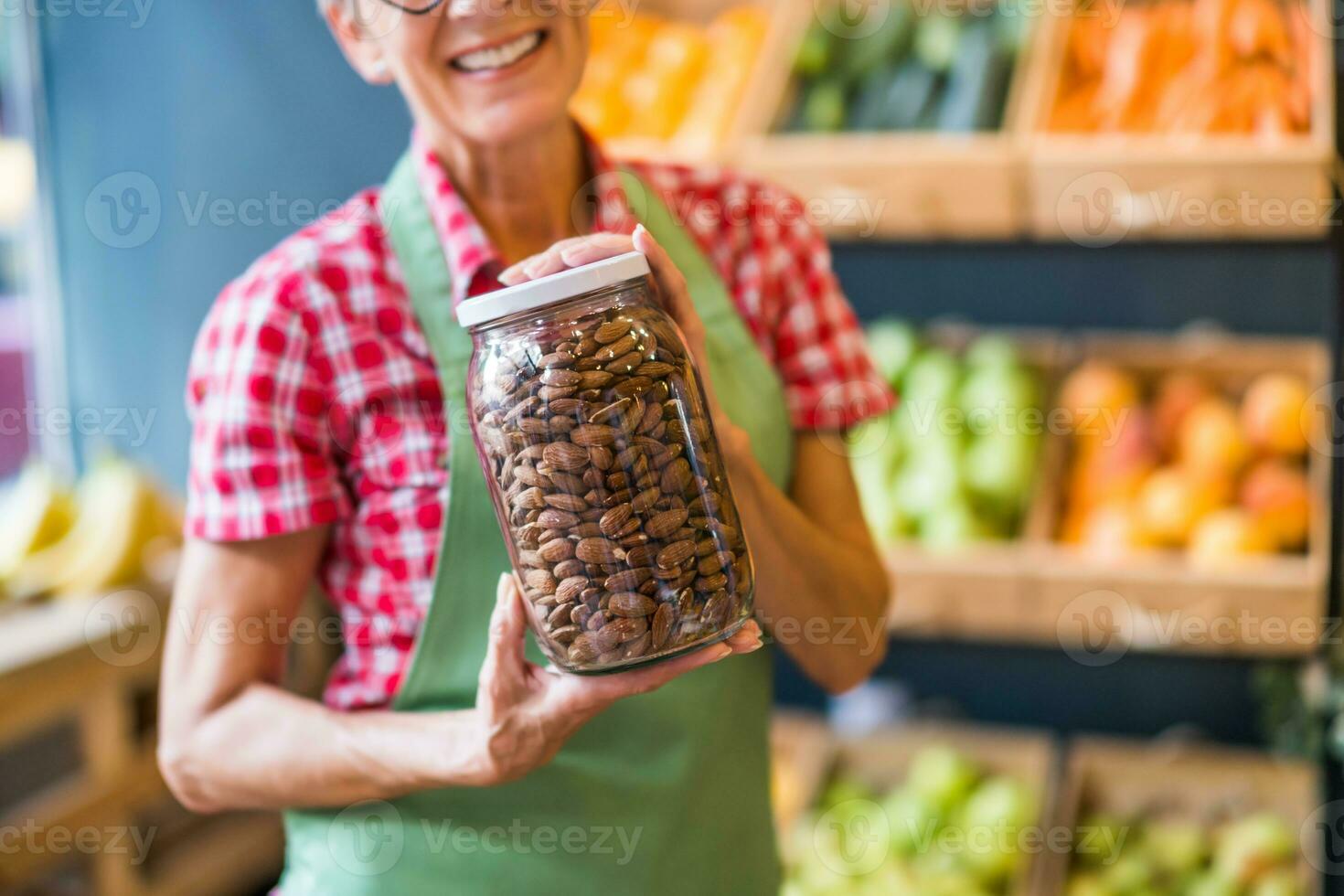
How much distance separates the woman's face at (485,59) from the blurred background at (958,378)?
1.10 metres

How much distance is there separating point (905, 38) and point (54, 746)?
2.27 m

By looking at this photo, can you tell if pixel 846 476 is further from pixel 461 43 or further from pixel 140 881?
pixel 140 881

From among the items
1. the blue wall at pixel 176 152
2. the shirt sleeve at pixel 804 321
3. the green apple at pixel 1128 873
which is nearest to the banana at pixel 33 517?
the blue wall at pixel 176 152

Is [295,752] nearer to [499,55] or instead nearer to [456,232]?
[456,232]

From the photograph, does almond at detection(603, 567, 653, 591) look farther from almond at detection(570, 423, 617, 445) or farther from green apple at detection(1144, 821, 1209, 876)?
green apple at detection(1144, 821, 1209, 876)

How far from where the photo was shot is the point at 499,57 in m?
0.89

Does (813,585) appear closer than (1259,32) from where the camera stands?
Yes

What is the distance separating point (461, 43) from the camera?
877 mm

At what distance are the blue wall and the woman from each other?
1.48 metres

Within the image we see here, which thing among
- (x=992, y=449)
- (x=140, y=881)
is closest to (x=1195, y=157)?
(x=992, y=449)

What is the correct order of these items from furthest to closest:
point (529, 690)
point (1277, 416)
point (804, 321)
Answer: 1. point (1277, 416)
2. point (804, 321)
3. point (529, 690)

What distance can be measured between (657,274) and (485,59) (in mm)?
225

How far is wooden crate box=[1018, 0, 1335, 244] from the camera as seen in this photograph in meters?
1.80

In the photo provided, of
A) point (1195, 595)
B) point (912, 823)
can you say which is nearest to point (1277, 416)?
point (1195, 595)
